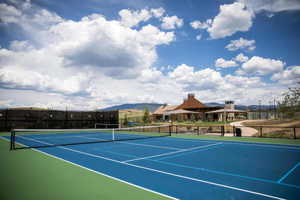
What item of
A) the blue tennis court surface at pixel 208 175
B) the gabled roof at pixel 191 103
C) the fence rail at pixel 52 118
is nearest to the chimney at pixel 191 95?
the gabled roof at pixel 191 103

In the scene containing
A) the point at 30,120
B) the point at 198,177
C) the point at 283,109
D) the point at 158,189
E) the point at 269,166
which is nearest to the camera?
the point at 158,189

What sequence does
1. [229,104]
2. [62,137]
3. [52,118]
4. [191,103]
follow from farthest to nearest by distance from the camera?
[191,103] → [229,104] → [52,118] → [62,137]

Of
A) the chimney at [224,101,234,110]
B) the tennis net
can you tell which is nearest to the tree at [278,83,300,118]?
the tennis net

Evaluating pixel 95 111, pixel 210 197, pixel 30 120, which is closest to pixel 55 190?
pixel 210 197

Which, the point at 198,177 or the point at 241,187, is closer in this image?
the point at 241,187

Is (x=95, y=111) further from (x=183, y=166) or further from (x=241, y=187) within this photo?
(x=241, y=187)

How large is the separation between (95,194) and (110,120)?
29853 millimetres

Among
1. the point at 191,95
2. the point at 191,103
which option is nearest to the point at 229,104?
the point at 191,103

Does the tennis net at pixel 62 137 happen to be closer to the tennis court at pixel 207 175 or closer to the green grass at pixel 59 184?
the green grass at pixel 59 184

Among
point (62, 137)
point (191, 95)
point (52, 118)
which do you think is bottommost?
point (62, 137)

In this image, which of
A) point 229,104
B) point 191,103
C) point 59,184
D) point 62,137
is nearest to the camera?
point 59,184

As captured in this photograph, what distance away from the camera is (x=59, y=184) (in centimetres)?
545

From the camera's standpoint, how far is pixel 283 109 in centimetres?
2353

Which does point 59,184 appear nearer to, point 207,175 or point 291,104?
point 207,175
